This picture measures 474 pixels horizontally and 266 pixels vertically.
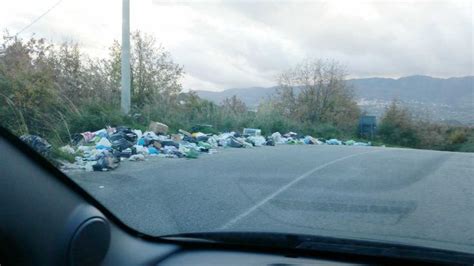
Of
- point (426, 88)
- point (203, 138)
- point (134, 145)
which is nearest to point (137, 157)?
point (134, 145)

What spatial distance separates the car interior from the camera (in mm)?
2793

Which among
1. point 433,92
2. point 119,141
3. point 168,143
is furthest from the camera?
point 168,143

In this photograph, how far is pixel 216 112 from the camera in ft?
88.0

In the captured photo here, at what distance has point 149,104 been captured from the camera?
24.8m

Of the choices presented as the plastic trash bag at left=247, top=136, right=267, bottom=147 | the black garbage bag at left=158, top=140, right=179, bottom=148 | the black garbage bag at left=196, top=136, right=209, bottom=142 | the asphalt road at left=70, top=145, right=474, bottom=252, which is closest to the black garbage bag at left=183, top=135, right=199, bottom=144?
the black garbage bag at left=196, top=136, right=209, bottom=142

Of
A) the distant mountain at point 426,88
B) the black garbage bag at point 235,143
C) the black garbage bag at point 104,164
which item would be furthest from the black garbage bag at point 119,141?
the distant mountain at point 426,88

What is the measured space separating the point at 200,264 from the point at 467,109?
6.41m

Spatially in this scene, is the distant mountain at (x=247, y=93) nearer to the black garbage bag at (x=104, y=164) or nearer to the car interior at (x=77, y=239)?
the black garbage bag at (x=104, y=164)

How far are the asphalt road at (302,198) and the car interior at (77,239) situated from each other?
49 centimetres

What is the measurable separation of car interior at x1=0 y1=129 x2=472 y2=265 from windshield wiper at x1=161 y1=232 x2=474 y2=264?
0.01 metres

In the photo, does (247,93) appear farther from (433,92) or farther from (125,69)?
(125,69)

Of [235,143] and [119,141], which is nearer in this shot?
[119,141]

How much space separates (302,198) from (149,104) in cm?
1830

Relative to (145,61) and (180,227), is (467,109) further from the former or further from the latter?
(145,61)
